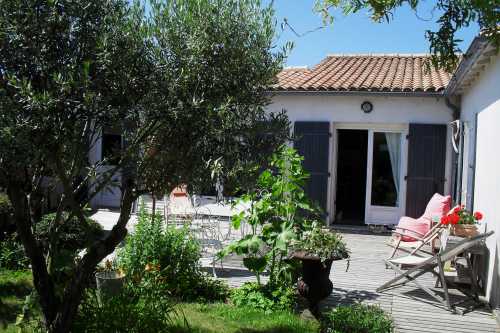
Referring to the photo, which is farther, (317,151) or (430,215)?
(317,151)

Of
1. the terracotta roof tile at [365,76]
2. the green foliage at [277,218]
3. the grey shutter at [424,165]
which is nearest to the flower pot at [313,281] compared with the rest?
the green foliage at [277,218]

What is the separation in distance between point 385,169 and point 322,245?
6.60m

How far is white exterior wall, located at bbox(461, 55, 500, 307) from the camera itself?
583 cm

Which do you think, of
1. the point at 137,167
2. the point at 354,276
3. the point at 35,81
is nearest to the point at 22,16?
the point at 35,81

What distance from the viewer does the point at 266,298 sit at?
18.0 ft

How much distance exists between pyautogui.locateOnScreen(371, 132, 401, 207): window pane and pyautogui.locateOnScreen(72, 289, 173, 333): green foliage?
25.3 feet

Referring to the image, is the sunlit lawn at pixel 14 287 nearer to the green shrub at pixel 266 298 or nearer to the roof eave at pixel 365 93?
the green shrub at pixel 266 298

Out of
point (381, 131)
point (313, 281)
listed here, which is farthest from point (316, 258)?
point (381, 131)

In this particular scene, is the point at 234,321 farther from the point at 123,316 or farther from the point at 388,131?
the point at 388,131

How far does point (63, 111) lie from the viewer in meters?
2.88

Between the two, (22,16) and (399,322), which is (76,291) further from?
(399,322)

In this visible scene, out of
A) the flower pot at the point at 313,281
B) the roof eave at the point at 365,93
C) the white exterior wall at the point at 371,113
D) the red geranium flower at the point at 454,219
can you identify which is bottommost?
the flower pot at the point at 313,281

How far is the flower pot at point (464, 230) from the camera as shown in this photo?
21.3 ft

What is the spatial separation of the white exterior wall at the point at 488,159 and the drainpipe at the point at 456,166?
32.2 inches
